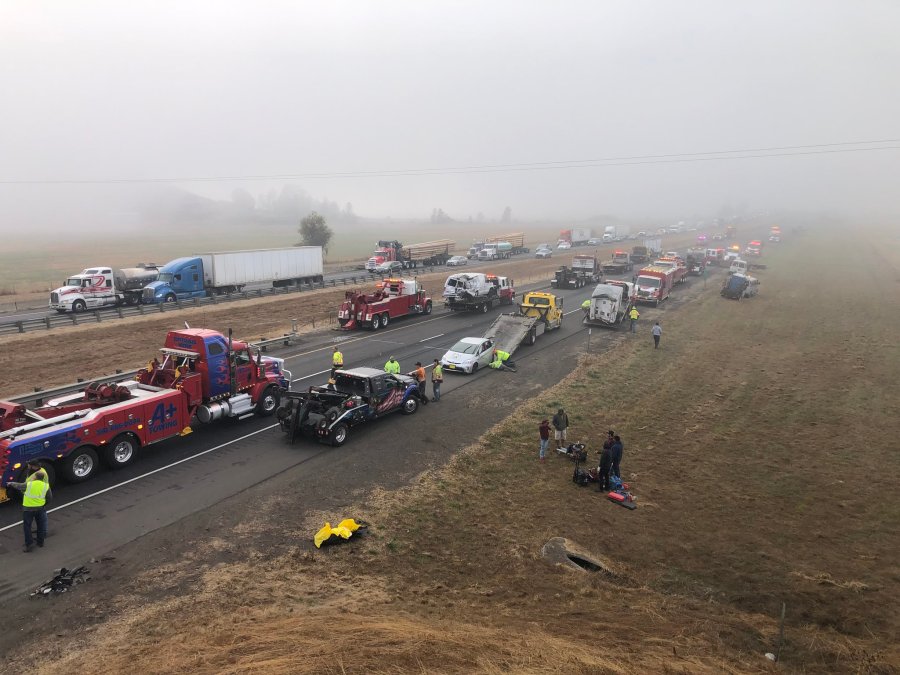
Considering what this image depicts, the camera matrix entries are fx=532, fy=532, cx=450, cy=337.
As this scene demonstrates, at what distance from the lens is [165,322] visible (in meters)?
33.8

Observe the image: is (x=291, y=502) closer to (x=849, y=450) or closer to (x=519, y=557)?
(x=519, y=557)

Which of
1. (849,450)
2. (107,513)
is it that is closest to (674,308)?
(849,450)

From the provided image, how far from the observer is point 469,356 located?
2462 cm

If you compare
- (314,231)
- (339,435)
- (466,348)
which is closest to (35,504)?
(339,435)

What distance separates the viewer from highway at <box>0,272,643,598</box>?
1117 cm

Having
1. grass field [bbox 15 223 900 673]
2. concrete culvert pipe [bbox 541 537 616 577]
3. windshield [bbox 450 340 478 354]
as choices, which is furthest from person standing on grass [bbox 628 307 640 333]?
concrete culvert pipe [bbox 541 537 616 577]

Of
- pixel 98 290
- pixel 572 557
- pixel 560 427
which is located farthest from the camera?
pixel 98 290

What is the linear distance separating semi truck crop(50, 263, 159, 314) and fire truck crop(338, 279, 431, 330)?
55.4 feet

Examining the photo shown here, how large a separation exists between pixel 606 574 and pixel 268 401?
12.9m

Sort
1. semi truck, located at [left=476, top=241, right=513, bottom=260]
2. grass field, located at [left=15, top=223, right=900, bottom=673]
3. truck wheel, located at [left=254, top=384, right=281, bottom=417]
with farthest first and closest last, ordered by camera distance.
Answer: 1. semi truck, located at [left=476, top=241, right=513, bottom=260]
2. truck wheel, located at [left=254, top=384, right=281, bottom=417]
3. grass field, located at [left=15, top=223, right=900, bottom=673]

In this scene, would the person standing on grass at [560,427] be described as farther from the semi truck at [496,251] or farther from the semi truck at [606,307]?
the semi truck at [496,251]

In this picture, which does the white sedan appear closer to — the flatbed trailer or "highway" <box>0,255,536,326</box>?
the flatbed trailer

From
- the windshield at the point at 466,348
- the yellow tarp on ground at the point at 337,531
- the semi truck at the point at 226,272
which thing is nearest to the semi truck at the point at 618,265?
the semi truck at the point at 226,272

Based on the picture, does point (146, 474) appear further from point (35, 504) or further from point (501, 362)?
point (501, 362)
